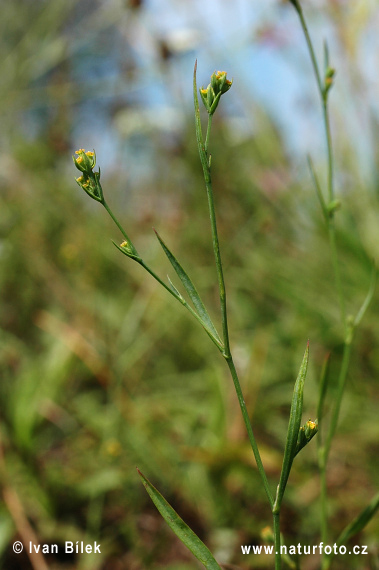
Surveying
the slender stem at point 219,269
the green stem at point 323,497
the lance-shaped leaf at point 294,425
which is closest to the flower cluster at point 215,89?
the slender stem at point 219,269

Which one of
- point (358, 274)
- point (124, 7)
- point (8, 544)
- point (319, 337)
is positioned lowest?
point (8, 544)

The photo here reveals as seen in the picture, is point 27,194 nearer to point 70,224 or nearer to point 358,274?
point 70,224

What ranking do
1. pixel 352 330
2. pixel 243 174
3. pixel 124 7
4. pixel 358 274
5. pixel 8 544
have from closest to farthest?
1. pixel 352 330
2. pixel 8 544
3. pixel 358 274
4. pixel 124 7
5. pixel 243 174

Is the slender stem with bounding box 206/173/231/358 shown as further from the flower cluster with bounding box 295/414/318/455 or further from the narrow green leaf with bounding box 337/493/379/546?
the narrow green leaf with bounding box 337/493/379/546

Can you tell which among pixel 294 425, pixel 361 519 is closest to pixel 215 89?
pixel 294 425

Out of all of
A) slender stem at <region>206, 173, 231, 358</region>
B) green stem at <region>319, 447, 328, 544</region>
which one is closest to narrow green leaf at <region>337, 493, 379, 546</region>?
green stem at <region>319, 447, 328, 544</region>

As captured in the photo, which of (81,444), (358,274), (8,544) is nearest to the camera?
(8,544)

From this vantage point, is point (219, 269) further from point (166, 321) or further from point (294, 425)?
point (166, 321)

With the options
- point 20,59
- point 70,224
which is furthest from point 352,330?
point 20,59
